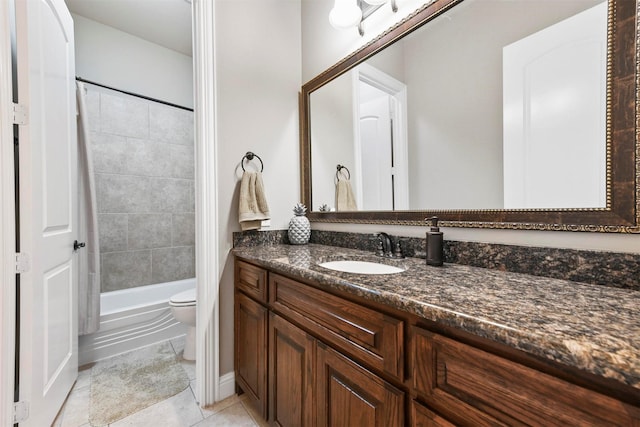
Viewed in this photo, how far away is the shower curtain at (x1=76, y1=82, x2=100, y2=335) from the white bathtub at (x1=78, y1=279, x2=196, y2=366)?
0.31 feet

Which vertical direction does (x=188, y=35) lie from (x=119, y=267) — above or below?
above

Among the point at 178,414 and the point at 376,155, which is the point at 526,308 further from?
the point at 178,414

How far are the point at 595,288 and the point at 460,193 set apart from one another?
50cm

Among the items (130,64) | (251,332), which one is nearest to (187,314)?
(251,332)

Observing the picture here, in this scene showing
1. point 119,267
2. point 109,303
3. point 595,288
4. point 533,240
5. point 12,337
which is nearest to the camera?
point 595,288

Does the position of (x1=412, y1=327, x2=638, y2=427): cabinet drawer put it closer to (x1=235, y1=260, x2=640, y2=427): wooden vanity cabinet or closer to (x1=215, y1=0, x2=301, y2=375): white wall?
(x1=235, y1=260, x2=640, y2=427): wooden vanity cabinet

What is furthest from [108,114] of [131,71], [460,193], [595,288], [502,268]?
[595,288]

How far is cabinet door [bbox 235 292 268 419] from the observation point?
1.23m

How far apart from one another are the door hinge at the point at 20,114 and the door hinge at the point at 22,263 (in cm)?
56

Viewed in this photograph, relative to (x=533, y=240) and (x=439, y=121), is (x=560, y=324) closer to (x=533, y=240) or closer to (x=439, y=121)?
(x=533, y=240)

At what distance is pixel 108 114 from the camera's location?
2.48 metres

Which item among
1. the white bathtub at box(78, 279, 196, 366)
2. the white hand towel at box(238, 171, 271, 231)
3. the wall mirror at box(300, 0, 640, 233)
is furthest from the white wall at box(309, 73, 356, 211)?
the white bathtub at box(78, 279, 196, 366)

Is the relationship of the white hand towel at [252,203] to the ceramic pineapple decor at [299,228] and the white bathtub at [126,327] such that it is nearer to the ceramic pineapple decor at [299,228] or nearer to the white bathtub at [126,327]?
the ceramic pineapple decor at [299,228]

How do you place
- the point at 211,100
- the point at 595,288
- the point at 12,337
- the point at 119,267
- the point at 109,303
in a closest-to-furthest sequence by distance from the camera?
1. the point at 595,288
2. the point at 12,337
3. the point at 211,100
4. the point at 109,303
5. the point at 119,267
